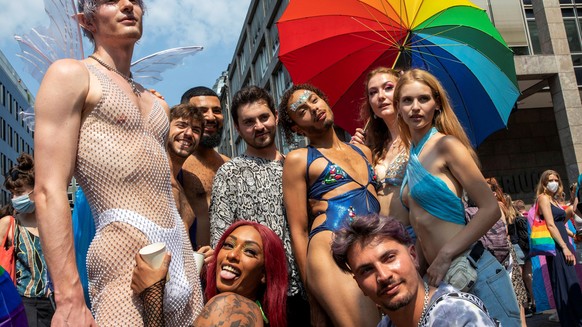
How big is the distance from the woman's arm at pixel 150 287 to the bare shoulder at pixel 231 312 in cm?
47

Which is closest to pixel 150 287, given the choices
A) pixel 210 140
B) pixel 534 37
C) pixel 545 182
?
pixel 210 140

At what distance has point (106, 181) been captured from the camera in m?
1.89

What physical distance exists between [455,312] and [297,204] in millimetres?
1508

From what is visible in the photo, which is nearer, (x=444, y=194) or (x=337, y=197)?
(x=444, y=194)

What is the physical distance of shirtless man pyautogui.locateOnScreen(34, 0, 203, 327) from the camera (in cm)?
173

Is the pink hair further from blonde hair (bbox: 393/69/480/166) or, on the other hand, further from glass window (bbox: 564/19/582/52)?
glass window (bbox: 564/19/582/52)

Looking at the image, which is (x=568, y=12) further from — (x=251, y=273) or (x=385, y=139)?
(x=251, y=273)

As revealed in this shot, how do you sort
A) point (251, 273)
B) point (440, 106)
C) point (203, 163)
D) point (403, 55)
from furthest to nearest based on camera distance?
point (403, 55)
point (203, 163)
point (440, 106)
point (251, 273)

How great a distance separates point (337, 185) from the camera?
341cm

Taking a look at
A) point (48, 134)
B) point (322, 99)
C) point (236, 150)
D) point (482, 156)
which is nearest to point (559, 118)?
point (482, 156)

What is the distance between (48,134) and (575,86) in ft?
60.9

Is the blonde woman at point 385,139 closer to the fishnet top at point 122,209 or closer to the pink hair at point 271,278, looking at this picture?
the pink hair at point 271,278

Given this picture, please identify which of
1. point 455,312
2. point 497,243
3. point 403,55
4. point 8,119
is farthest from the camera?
point 8,119

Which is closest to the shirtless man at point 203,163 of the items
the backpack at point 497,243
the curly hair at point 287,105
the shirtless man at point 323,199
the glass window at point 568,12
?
the curly hair at point 287,105
